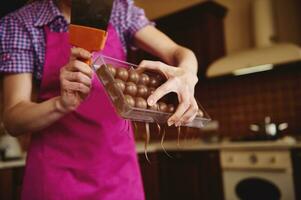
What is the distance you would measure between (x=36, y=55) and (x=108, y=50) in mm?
153

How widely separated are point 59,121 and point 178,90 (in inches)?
11.9

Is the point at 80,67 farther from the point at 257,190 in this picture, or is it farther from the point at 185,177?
the point at 185,177

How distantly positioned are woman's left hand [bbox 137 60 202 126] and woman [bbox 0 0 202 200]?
70mm

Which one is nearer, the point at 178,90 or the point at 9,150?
the point at 178,90

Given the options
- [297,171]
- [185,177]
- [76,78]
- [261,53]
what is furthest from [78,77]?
[185,177]

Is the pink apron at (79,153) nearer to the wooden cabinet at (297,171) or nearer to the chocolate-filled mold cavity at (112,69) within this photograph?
the chocolate-filled mold cavity at (112,69)

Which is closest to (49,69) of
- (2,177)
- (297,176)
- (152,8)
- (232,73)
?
(2,177)

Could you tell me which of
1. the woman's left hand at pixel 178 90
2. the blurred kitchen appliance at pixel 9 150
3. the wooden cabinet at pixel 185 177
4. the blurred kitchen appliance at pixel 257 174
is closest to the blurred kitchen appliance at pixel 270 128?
the blurred kitchen appliance at pixel 257 174

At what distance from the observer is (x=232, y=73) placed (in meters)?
2.34

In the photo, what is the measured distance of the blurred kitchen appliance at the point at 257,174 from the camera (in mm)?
1904

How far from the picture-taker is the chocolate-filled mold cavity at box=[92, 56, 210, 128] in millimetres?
420

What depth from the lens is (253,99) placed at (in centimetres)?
263

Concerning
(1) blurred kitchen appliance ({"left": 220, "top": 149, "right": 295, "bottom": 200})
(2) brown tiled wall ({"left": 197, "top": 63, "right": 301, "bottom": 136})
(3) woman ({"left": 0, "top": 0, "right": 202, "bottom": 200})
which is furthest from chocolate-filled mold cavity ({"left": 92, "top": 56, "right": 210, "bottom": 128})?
(2) brown tiled wall ({"left": 197, "top": 63, "right": 301, "bottom": 136})

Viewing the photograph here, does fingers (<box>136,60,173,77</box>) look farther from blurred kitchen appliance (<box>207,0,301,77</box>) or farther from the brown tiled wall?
the brown tiled wall
